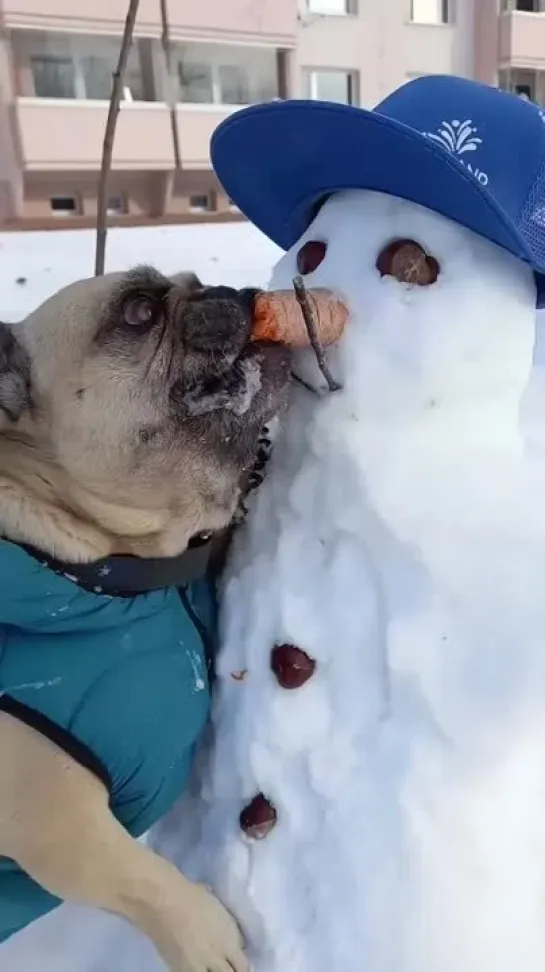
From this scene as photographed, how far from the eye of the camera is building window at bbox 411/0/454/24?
40.2 feet

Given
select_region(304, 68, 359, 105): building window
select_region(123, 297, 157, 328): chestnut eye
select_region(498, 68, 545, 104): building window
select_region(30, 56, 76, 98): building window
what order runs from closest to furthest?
select_region(123, 297, 157, 328): chestnut eye → select_region(30, 56, 76, 98): building window → select_region(304, 68, 359, 105): building window → select_region(498, 68, 545, 104): building window

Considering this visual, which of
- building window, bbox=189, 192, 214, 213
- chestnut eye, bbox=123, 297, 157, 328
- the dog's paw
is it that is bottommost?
building window, bbox=189, 192, 214, 213

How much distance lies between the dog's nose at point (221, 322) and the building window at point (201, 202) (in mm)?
9884

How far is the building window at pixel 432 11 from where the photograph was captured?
1225 cm

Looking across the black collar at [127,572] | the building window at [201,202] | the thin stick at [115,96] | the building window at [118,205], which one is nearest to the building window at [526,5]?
the building window at [201,202]

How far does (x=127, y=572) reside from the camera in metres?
1.41

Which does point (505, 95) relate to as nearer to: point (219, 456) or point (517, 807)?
point (219, 456)

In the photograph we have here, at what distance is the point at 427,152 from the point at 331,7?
1185 centimetres

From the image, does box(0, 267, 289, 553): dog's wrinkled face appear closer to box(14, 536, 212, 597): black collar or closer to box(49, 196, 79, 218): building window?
box(14, 536, 212, 597): black collar

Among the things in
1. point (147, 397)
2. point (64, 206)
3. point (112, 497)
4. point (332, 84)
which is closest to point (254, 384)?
point (147, 397)

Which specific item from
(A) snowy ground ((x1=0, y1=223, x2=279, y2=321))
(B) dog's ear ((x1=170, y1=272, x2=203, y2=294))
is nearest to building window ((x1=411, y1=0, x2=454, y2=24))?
(A) snowy ground ((x1=0, y1=223, x2=279, y2=321))

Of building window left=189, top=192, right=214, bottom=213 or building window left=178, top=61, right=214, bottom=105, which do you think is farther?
building window left=178, top=61, right=214, bottom=105

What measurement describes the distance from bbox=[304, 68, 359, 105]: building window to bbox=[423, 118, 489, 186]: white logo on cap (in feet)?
37.2

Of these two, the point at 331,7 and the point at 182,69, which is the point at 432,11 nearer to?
the point at 331,7
